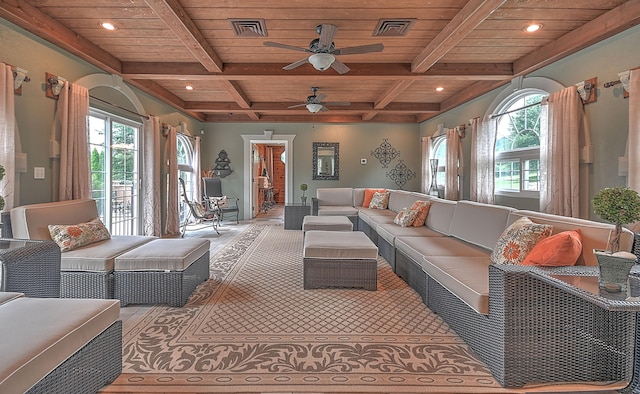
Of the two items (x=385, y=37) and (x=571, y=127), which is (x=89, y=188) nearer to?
(x=385, y=37)

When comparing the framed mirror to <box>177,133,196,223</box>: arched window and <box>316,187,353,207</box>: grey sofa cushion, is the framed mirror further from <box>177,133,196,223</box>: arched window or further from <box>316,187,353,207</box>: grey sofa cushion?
<box>177,133,196,223</box>: arched window

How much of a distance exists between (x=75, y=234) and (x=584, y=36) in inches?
199

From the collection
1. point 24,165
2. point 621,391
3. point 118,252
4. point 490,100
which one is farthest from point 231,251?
point 490,100

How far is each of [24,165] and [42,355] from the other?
2591mm

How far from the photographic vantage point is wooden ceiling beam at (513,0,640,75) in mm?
2750

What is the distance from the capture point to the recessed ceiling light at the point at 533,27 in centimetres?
319

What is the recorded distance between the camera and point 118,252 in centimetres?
275

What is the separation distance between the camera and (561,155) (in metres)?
3.55

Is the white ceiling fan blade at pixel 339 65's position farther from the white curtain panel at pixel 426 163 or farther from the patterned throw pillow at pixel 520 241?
the white curtain panel at pixel 426 163

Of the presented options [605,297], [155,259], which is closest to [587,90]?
[605,297]

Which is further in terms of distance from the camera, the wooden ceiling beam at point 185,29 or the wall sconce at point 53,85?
the wall sconce at point 53,85

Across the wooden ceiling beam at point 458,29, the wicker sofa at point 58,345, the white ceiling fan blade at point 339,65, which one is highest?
the wooden ceiling beam at point 458,29

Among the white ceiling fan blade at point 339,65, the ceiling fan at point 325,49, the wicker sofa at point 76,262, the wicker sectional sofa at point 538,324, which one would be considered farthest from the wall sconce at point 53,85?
the wicker sectional sofa at point 538,324

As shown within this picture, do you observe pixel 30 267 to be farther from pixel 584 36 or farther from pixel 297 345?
pixel 584 36
